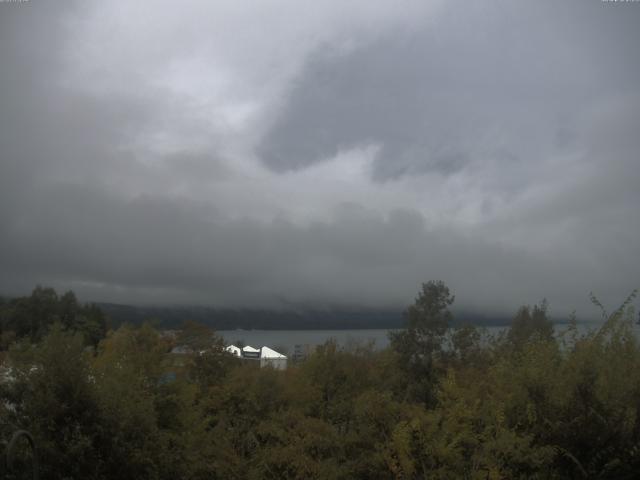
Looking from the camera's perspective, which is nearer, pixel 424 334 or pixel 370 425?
pixel 370 425

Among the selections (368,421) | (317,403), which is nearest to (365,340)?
(317,403)

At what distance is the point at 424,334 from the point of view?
3619 cm

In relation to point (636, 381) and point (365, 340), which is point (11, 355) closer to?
point (636, 381)

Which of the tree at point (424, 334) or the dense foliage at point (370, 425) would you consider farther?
the tree at point (424, 334)

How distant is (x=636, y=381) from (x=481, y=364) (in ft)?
67.1

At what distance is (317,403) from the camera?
27.3m

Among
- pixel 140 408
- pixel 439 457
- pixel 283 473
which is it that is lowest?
pixel 283 473

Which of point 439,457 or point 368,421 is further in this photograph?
point 368,421

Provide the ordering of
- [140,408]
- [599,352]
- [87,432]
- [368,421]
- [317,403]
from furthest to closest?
[317,403] → [368,421] → [599,352] → [140,408] → [87,432]

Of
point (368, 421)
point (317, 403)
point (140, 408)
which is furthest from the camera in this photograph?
point (317, 403)

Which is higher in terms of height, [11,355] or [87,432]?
[11,355]

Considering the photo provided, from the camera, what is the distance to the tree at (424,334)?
35.6 metres

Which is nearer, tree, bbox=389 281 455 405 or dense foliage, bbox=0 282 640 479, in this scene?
dense foliage, bbox=0 282 640 479

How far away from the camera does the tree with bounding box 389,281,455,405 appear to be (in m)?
35.6
